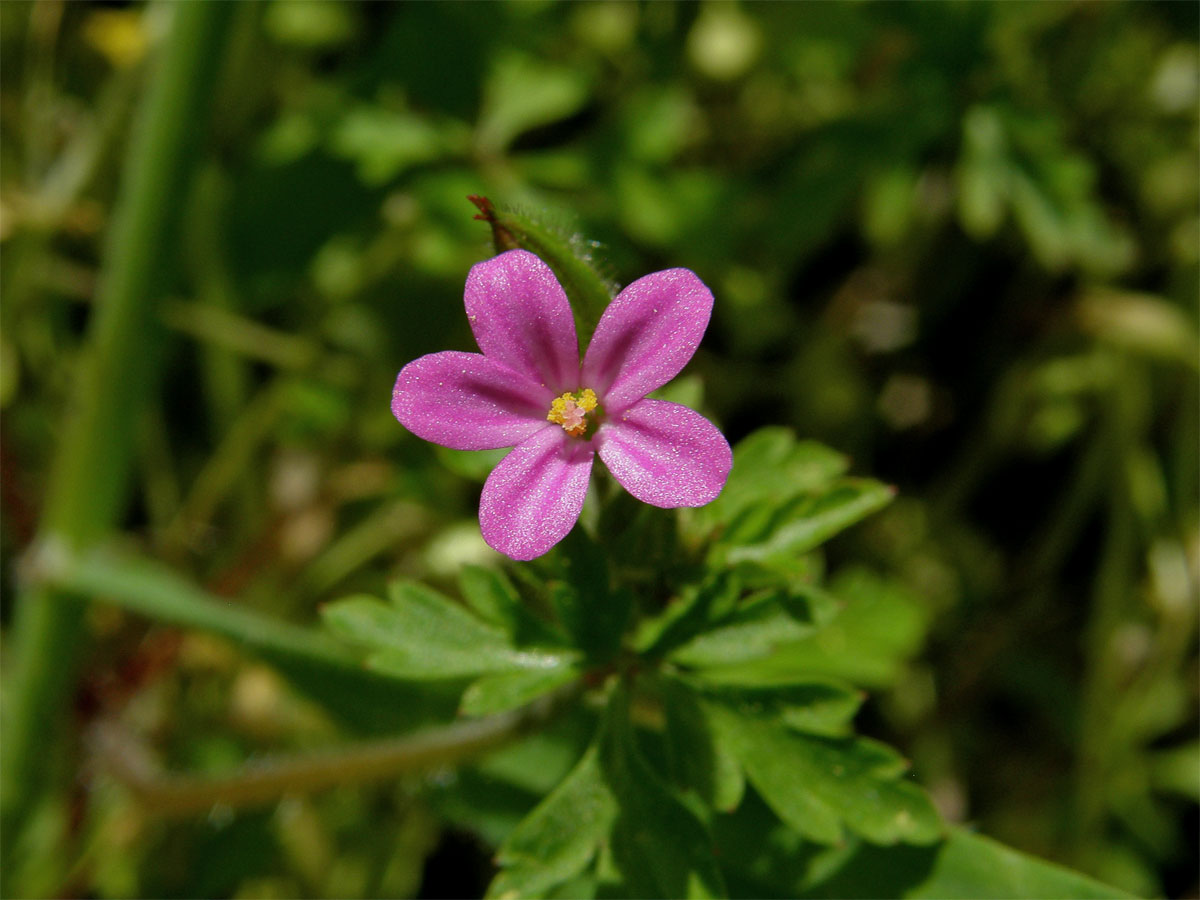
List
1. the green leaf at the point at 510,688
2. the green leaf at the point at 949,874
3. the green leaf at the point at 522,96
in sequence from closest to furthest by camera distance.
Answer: the green leaf at the point at 510,688, the green leaf at the point at 949,874, the green leaf at the point at 522,96

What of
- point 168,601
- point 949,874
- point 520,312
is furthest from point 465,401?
point 168,601

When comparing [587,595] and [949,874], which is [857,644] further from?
[587,595]

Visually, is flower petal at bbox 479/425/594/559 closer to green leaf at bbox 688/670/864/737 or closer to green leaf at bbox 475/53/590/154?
green leaf at bbox 688/670/864/737

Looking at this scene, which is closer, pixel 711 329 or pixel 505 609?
pixel 505 609

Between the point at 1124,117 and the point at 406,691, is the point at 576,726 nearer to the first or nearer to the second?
the point at 406,691

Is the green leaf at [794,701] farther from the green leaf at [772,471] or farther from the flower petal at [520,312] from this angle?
the flower petal at [520,312]

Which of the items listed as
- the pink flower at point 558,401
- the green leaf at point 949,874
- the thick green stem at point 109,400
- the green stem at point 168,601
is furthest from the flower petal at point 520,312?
the thick green stem at point 109,400

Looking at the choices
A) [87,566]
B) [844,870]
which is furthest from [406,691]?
[844,870]
